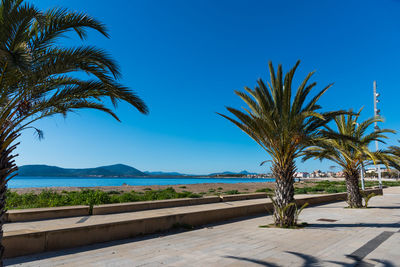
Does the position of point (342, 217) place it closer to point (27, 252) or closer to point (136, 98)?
point (136, 98)

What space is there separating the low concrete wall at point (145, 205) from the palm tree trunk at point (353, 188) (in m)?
6.59

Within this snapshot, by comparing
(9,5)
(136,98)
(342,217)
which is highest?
(9,5)

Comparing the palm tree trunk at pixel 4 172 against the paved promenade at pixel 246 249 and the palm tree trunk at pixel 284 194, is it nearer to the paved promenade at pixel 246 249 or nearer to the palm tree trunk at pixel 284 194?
the paved promenade at pixel 246 249

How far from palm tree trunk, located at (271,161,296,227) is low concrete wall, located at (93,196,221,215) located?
17.0ft

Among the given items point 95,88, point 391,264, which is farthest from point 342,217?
point 95,88

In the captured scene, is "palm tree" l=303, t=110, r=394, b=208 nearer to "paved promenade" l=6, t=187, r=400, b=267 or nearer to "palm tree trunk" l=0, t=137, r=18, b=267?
"paved promenade" l=6, t=187, r=400, b=267

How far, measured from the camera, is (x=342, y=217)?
10.8 metres

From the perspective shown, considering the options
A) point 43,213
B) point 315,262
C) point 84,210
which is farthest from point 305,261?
point 43,213

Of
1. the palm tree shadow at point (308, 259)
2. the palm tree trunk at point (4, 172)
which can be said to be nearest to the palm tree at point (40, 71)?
the palm tree trunk at point (4, 172)

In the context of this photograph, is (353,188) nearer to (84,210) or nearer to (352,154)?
(352,154)

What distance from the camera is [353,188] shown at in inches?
546

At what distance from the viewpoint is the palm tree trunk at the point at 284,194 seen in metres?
8.68

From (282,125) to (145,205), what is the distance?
6.42 m

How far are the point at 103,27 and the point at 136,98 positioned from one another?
1275mm
